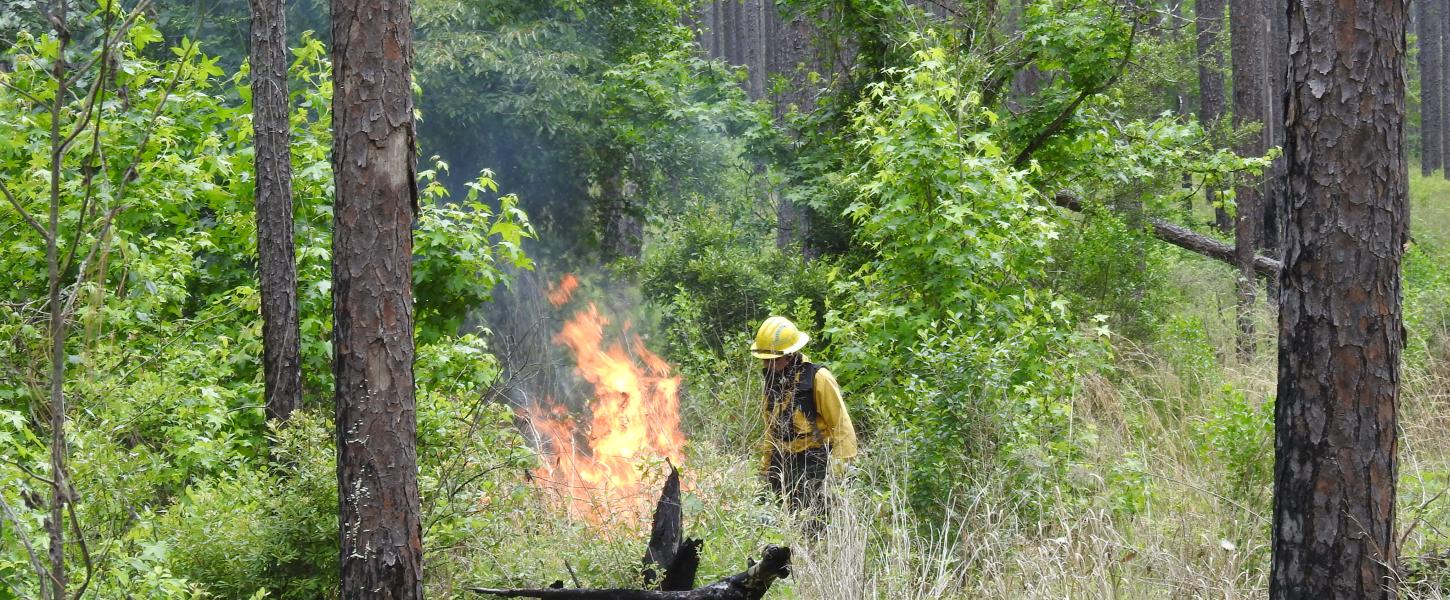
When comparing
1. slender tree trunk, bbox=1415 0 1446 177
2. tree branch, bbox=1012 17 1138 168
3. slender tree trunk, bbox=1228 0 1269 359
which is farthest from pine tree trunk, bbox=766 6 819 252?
slender tree trunk, bbox=1415 0 1446 177

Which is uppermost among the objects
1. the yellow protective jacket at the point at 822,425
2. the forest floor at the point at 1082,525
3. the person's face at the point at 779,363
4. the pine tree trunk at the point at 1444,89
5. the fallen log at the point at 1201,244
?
the pine tree trunk at the point at 1444,89

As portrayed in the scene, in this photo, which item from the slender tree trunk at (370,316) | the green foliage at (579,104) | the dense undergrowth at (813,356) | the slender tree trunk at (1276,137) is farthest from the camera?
the green foliage at (579,104)

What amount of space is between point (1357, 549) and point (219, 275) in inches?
308

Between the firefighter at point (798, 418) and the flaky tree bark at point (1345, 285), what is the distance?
3.25 meters

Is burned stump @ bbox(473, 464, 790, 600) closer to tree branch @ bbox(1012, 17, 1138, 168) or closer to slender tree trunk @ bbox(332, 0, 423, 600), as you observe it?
slender tree trunk @ bbox(332, 0, 423, 600)

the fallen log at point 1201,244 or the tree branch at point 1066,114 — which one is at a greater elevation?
the tree branch at point 1066,114

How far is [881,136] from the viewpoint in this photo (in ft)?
30.9

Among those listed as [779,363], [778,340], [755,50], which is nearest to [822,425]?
[779,363]

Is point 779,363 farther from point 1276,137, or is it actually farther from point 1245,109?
point 1276,137

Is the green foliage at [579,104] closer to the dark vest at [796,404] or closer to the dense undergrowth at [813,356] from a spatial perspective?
the dense undergrowth at [813,356]

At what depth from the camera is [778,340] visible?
755 cm

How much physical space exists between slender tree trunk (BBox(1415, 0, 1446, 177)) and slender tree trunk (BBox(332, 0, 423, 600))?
1559 inches

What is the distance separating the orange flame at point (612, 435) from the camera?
20.7ft

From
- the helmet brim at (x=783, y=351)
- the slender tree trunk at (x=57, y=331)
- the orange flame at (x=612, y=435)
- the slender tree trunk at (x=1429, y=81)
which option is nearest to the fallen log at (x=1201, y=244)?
the orange flame at (x=612, y=435)
